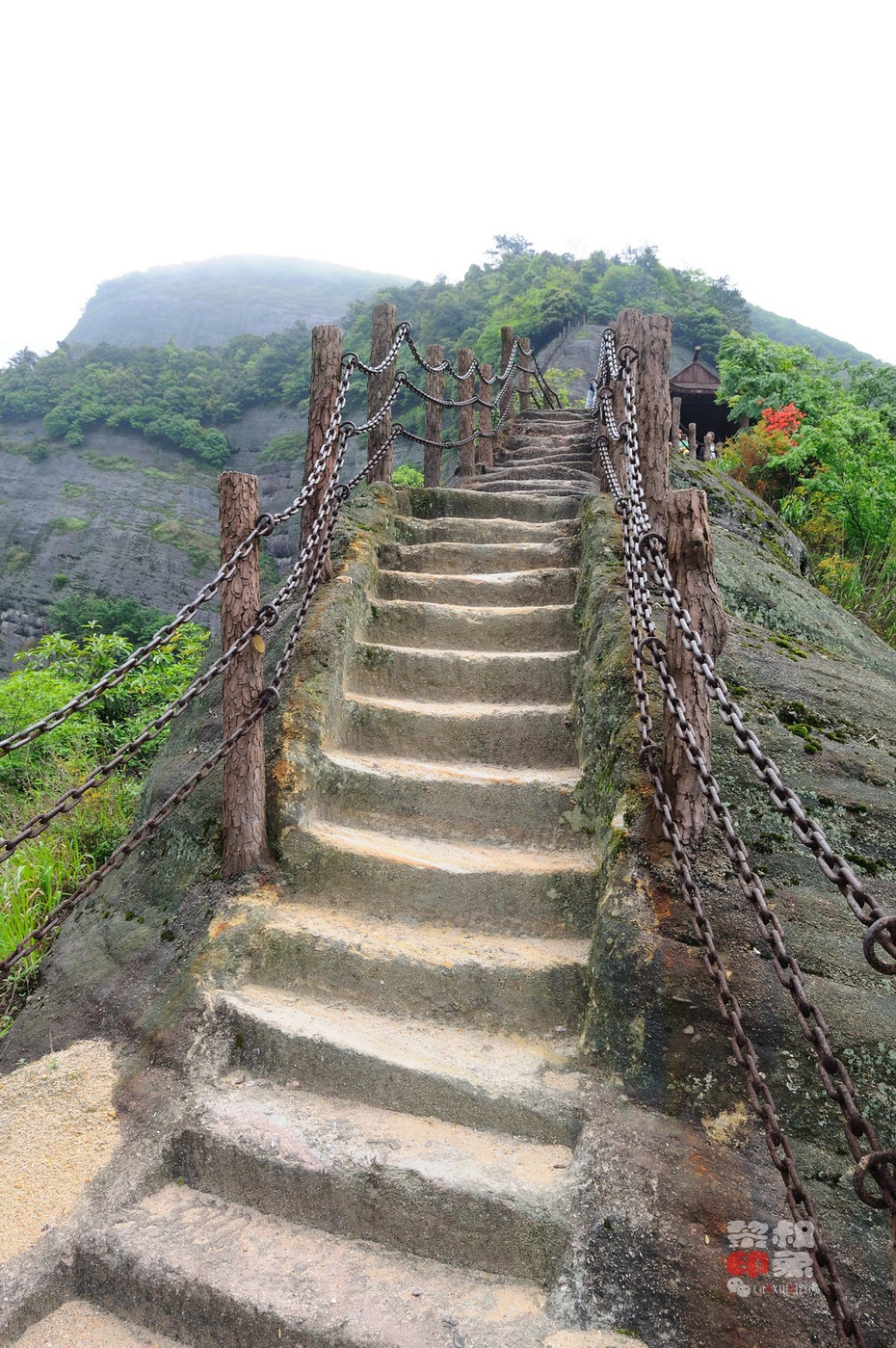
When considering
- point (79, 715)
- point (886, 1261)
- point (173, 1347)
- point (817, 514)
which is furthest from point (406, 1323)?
point (817, 514)

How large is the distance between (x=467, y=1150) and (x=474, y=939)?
29.5 inches

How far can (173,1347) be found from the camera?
198cm

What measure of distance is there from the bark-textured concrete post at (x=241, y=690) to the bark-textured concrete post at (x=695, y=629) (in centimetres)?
154

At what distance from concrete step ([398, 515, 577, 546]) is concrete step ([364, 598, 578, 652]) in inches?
42.1

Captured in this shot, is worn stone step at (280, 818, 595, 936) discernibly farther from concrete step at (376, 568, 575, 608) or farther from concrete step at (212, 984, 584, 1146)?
concrete step at (376, 568, 575, 608)

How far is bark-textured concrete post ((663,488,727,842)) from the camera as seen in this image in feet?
8.27

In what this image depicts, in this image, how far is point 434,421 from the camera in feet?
25.1

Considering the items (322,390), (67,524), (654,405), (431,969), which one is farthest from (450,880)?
(67,524)

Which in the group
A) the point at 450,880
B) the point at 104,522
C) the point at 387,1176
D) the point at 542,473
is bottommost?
the point at 104,522

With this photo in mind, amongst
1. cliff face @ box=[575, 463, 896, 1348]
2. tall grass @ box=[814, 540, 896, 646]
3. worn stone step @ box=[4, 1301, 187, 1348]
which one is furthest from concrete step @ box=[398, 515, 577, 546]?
tall grass @ box=[814, 540, 896, 646]

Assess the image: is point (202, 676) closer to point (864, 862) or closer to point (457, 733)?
point (457, 733)

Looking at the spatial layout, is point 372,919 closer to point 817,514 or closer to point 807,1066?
point 807,1066

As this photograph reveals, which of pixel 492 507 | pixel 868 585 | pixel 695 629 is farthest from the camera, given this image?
pixel 868 585

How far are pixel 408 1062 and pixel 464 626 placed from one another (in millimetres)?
2415
